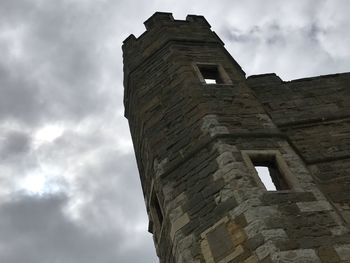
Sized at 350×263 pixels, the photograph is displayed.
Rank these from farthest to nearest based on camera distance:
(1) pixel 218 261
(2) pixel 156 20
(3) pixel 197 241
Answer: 1. (2) pixel 156 20
2. (3) pixel 197 241
3. (1) pixel 218 261

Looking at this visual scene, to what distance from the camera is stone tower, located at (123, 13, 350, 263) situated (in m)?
5.84

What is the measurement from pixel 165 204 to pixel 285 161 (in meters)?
1.93

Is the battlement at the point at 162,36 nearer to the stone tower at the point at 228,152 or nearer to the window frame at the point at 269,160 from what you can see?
the stone tower at the point at 228,152

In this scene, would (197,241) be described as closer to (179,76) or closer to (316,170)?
(316,170)

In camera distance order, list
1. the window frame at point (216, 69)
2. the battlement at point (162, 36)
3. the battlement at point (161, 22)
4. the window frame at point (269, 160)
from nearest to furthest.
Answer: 1. the window frame at point (269, 160)
2. the window frame at point (216, 69)
3. the battlement at point (162, 36)
4. the battlement at point (161, 22)

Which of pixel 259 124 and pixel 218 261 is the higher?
pixel 259 124

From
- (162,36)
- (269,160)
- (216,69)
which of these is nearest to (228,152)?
(269,160)

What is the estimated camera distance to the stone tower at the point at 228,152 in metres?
5.84

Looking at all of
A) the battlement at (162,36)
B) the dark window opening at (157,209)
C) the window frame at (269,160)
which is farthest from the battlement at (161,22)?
the window frame at (269,160)

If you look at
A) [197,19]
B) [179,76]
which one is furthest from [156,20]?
[179,76]

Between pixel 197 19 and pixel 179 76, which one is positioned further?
pixel 197 19

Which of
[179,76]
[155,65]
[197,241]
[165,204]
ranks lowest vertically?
[197,241]

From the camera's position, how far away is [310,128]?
29.1 feet

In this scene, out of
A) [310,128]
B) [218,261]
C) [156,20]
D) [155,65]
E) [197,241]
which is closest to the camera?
[218,261]
